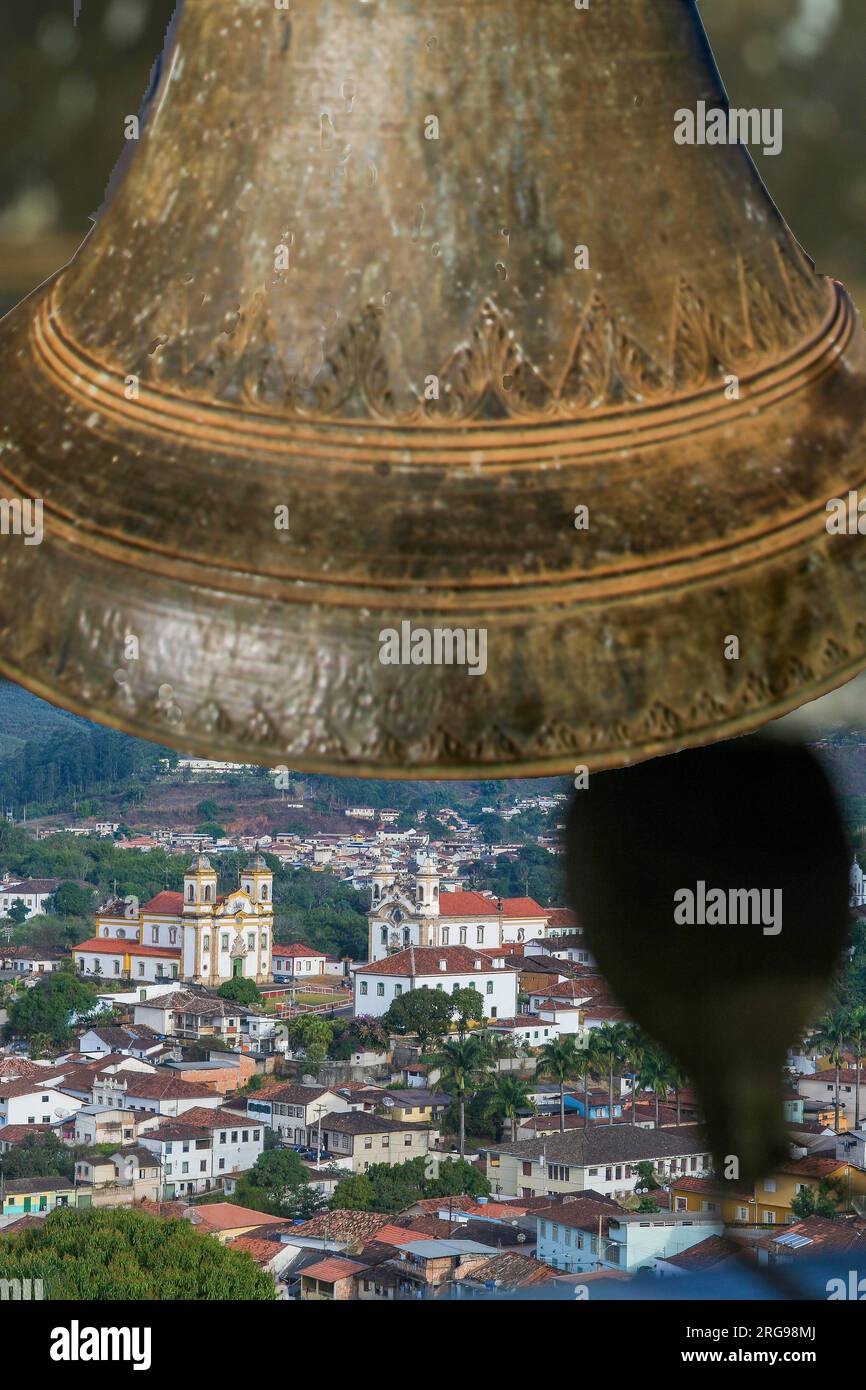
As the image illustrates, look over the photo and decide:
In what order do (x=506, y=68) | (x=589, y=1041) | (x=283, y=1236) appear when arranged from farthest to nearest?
(x=283, y=1236) → (x=589, y=1041) → (x=506, y=68)

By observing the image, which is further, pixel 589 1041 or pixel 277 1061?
pixel 277 1061

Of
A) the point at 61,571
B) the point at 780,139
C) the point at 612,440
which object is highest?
the point at 780,139

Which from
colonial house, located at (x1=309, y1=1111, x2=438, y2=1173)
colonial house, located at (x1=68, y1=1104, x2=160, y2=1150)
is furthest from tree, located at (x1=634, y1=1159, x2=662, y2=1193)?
colonial house, located at (x1=68, y1=1104, x2=160, y2=1150)

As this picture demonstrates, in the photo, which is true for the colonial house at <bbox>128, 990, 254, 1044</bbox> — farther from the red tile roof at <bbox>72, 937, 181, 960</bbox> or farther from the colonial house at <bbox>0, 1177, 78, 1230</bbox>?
the colonial house at <bbox>0, 1177, 78, 1230</bbox>

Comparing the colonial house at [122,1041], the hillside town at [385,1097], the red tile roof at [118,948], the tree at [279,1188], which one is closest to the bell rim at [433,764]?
the hillside town at [385,1097]

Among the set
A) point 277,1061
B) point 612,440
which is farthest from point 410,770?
point 277,1061
